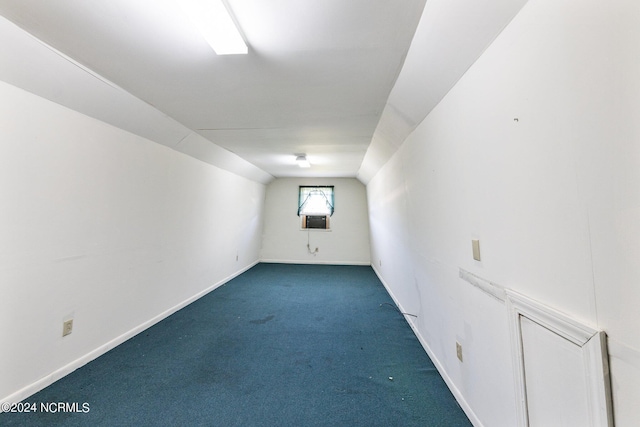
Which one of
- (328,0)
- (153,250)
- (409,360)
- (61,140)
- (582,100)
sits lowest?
(409,360)

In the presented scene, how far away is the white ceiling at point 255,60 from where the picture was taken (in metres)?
1.08

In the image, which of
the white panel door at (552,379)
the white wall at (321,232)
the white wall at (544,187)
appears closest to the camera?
the white wall at (544,187)

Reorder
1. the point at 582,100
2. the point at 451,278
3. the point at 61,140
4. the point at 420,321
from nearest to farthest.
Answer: the point at 582,100
the point at 451,278
the point at 61,140
the point at 420,321

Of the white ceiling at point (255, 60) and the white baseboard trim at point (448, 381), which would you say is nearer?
the white ceiling at point (255, 60)

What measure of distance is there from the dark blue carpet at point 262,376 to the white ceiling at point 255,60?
2.06 meters

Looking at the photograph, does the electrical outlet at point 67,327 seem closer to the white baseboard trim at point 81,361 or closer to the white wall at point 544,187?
the white baseboard trim at point 81,361

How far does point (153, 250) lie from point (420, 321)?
295 cm

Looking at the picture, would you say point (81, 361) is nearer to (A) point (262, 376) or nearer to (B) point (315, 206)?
(A) point (262, 376)

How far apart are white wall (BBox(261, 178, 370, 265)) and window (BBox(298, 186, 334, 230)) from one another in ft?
0.40

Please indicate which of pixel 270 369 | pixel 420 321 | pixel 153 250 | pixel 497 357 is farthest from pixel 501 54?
pixel 153 250

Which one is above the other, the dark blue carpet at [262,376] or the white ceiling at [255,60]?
the white ceiling at [255,60]

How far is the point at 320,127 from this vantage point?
2543mm

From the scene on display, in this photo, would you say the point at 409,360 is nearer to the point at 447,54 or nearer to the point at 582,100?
the point at 582,100

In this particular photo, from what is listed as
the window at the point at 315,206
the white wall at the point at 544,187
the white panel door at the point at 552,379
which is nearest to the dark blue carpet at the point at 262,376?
the white wall at the point at 544,187
